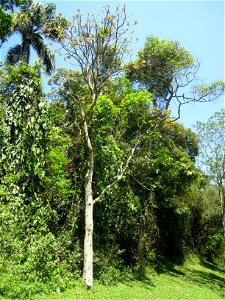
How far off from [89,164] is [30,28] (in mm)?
13078

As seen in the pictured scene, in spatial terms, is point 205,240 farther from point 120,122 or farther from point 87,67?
point 87,67

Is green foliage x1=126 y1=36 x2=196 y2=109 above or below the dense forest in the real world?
above

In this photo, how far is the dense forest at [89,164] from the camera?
11.4 m

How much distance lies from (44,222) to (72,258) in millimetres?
1923

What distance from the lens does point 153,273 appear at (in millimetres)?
16359

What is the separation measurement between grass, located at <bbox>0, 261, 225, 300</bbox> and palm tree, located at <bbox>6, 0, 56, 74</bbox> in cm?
1507

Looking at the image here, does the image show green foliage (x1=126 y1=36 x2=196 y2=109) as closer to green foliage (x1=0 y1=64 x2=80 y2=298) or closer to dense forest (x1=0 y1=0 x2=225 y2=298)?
dense forest (x1=0 y1=0 x2=225 y2=298)

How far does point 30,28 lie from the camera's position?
21953 mm

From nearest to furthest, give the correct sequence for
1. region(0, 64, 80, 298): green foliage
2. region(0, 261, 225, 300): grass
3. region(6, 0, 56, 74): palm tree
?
region(0, 64, 80, 298): green foliage
region(0, 261, 225, 300): grass
region(6, 0, 56, 74): palm tree

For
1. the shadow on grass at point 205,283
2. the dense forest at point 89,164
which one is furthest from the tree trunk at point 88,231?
the shadow on grass at point 205,283

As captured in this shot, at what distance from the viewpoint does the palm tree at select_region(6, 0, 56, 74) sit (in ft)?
70.5

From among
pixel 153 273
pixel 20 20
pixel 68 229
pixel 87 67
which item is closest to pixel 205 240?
pixel 153 273

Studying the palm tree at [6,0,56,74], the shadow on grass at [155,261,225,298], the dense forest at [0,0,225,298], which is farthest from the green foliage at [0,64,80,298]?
the palm tree at [6,0,56,74]

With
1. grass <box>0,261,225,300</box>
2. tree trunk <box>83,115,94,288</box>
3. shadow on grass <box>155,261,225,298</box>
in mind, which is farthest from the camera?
shadow on grass <box>155,261,225,298</box>
